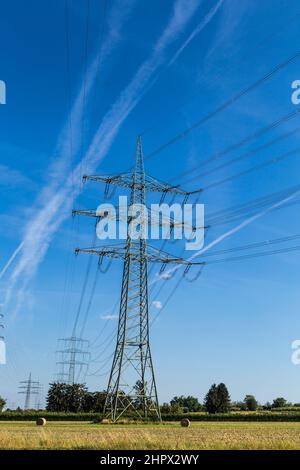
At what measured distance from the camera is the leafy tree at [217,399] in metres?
156

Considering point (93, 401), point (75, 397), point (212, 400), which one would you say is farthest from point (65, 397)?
point (212, 400)

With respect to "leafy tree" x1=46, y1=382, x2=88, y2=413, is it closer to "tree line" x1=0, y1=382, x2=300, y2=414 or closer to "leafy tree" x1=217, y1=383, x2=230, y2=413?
"tree line" x1=0, y1=382, x2=300, y2=414

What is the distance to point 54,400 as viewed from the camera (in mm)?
138750

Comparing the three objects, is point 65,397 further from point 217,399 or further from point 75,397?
Answer: point 217,399

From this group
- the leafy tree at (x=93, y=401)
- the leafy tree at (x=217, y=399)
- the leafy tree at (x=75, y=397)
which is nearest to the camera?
the leafy tree at (x=93, y=401)

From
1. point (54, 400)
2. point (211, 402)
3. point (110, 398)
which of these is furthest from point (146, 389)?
point (211, 402)

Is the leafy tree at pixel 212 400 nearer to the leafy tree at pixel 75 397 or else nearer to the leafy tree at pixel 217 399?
the leafy tree at pixel 217 399

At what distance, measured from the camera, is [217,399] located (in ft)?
521

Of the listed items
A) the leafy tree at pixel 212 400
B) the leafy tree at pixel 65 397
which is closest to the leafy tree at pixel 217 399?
the leafy tree at pixel 212 400
